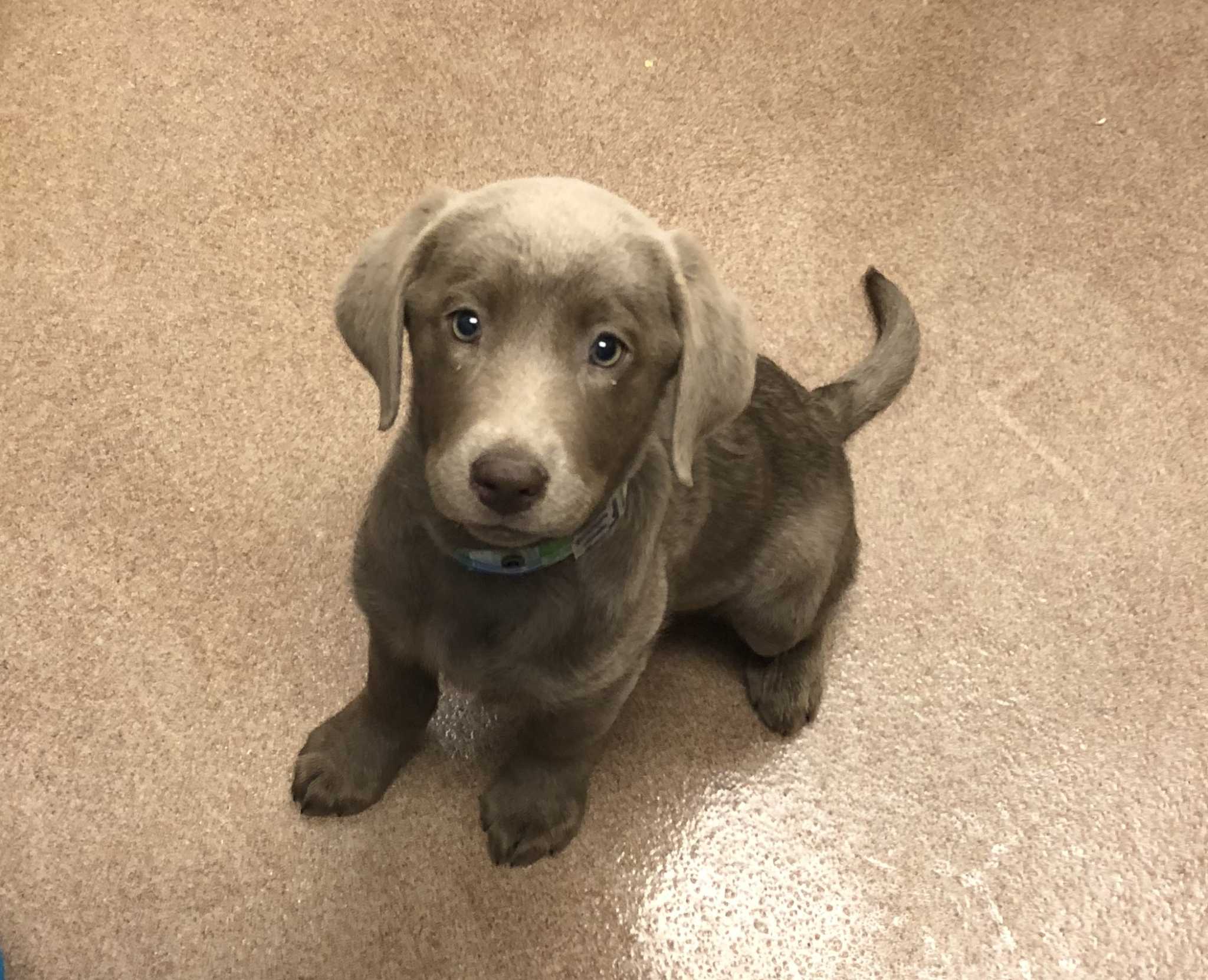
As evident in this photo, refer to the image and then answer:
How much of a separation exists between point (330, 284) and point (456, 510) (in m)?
1.48

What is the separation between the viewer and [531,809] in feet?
6.79

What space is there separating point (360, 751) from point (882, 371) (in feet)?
4.58

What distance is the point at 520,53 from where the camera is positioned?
3.11m

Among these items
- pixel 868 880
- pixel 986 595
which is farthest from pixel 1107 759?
pixel 868 880

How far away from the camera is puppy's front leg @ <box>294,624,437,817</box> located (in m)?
2.06

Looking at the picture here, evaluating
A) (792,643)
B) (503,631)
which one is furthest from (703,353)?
(792,643)

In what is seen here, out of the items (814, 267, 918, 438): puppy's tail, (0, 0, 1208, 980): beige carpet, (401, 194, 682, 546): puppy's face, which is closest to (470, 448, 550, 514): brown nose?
(401, 194, 682, 546): puppy's face

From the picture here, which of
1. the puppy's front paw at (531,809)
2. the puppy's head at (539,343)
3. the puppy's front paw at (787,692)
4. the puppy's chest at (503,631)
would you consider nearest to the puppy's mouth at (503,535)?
the puppy's head at (539,343)

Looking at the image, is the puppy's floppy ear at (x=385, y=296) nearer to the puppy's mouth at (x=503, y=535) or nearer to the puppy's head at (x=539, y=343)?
the puppy's head at (x=539, y=343)

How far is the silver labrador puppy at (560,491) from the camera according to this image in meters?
1.41

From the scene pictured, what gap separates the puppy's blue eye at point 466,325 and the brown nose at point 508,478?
194mm

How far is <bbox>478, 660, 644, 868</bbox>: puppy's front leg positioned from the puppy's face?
0.69 m

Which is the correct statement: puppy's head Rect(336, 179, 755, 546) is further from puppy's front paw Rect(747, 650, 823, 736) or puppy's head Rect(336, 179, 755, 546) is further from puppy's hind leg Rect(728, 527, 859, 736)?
puppy's front paw Rect(747, 650, 823, 736)

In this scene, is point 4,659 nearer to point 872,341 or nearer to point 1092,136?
point 872,341
